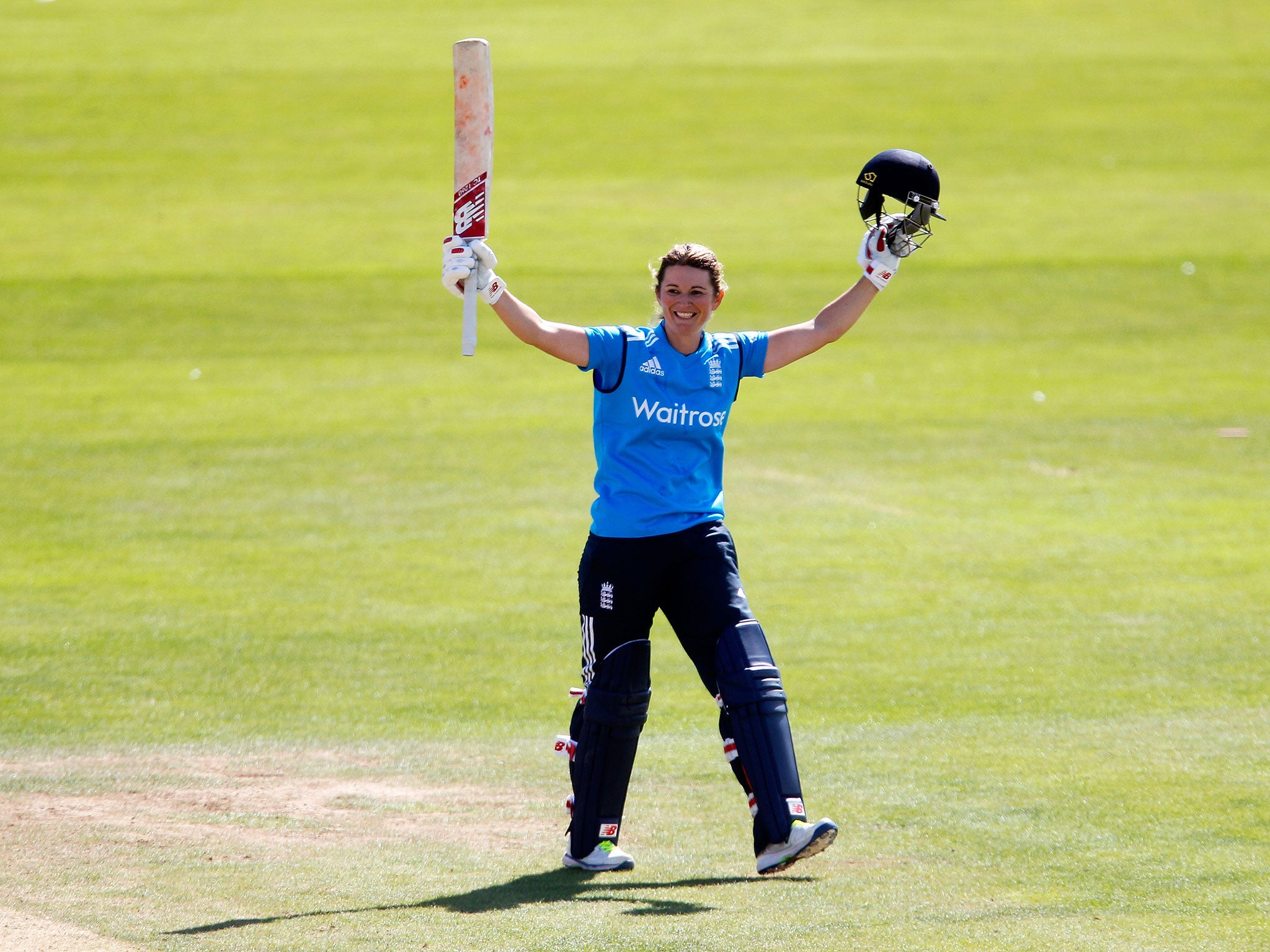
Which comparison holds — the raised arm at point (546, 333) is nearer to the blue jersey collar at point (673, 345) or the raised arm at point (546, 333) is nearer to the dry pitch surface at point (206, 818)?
the blue jersey collar at point (673, 345)

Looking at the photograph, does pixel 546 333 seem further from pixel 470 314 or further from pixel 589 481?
pixel 589 481

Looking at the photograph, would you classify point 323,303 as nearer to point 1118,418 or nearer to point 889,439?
point 889,439

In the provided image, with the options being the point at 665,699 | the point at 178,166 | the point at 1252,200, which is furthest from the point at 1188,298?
the point at 178,166

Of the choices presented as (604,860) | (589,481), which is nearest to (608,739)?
(604,860)

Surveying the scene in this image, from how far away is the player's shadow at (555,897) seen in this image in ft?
16.6

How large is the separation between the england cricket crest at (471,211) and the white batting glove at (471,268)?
9 centimetres

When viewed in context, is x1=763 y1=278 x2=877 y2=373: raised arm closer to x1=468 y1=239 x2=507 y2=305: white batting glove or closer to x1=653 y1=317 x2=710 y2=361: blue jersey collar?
x1=653 y1=317 x2=710 y2=361: blue jersey collar

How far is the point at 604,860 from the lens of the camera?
5.67m

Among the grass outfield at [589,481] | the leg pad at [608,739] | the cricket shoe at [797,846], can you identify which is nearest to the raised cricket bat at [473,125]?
the leg pad at [608,739]

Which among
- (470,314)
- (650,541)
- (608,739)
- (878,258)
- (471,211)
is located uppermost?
(471,211)

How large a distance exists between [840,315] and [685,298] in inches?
28.0

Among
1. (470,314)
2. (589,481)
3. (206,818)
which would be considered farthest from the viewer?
(589,481)

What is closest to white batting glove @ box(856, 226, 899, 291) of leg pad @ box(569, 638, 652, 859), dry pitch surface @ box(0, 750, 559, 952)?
leg pad @ box(569, 638, 652, 859)

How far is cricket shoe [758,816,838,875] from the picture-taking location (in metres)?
5.19
